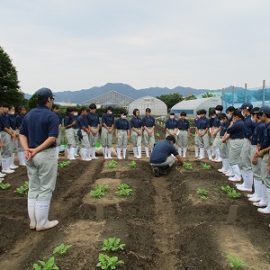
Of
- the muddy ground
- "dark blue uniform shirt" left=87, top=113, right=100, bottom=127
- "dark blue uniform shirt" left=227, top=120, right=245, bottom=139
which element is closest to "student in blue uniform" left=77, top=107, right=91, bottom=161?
"dark blue uniform shirt" left=87, top=113, right=100, bottom=127

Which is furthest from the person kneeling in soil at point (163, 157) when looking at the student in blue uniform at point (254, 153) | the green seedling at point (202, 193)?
the student in blue uniform at point (254, 153)

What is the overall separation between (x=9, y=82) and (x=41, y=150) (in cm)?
4430

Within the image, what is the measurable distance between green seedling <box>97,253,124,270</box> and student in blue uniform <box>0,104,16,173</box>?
8278mm

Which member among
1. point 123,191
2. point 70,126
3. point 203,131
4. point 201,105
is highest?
point 70,126

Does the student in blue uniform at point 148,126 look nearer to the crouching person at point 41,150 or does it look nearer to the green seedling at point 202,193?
the green seedling at point 202,193

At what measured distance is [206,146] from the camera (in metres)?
16.1

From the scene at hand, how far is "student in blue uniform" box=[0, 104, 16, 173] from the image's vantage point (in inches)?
470

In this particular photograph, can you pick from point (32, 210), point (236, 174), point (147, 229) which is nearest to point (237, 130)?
point (236, 174)

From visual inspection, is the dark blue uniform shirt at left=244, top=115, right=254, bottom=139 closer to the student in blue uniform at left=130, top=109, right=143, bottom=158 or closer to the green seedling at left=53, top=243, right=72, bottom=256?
the green seedling at left=53, top=243, right=72, bottom=256

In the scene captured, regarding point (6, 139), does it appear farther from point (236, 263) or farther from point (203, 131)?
point (236, 263)

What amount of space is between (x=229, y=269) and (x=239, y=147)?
19.8 ft

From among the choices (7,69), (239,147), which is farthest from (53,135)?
(7,69)

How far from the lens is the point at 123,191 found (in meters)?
8.66

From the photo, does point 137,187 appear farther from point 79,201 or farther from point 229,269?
point 229,269
